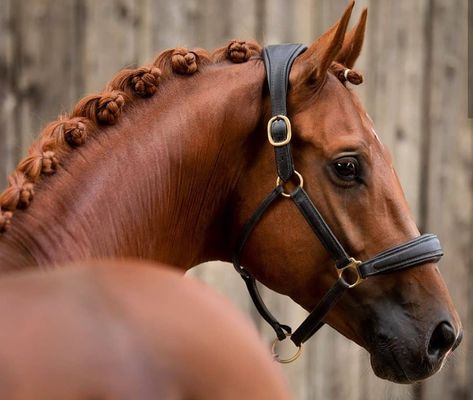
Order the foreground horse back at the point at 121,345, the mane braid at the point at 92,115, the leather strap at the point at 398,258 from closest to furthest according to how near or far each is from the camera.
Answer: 1. the foreground horse back at the point at 121,345
2. the mane braid at the point at 92,115
3. the leather strap at the point at 398,258

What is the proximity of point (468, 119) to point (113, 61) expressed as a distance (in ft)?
6.28

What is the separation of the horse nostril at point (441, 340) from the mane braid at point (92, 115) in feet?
2.63

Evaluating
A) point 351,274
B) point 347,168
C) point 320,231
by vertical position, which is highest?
point 347,168

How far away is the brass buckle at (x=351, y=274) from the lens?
209cm

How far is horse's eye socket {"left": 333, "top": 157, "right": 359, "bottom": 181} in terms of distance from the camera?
2.10 metres

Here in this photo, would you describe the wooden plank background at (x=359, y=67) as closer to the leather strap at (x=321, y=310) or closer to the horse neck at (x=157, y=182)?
the leather strap at (x=321, y=310)

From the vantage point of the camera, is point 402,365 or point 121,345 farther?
point 402,365

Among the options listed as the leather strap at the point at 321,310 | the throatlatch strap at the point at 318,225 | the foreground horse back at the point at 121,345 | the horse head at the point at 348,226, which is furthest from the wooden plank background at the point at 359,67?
the foreground horse back at the point at 121,345

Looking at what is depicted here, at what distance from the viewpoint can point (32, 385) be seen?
0.61 m

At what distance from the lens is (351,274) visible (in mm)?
2104

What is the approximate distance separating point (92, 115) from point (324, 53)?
23.0 inches

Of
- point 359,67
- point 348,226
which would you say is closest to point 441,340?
point 348,226

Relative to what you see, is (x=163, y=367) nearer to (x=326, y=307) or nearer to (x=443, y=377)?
(x=326, y=307)

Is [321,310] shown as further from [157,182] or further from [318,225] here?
[157,182]
